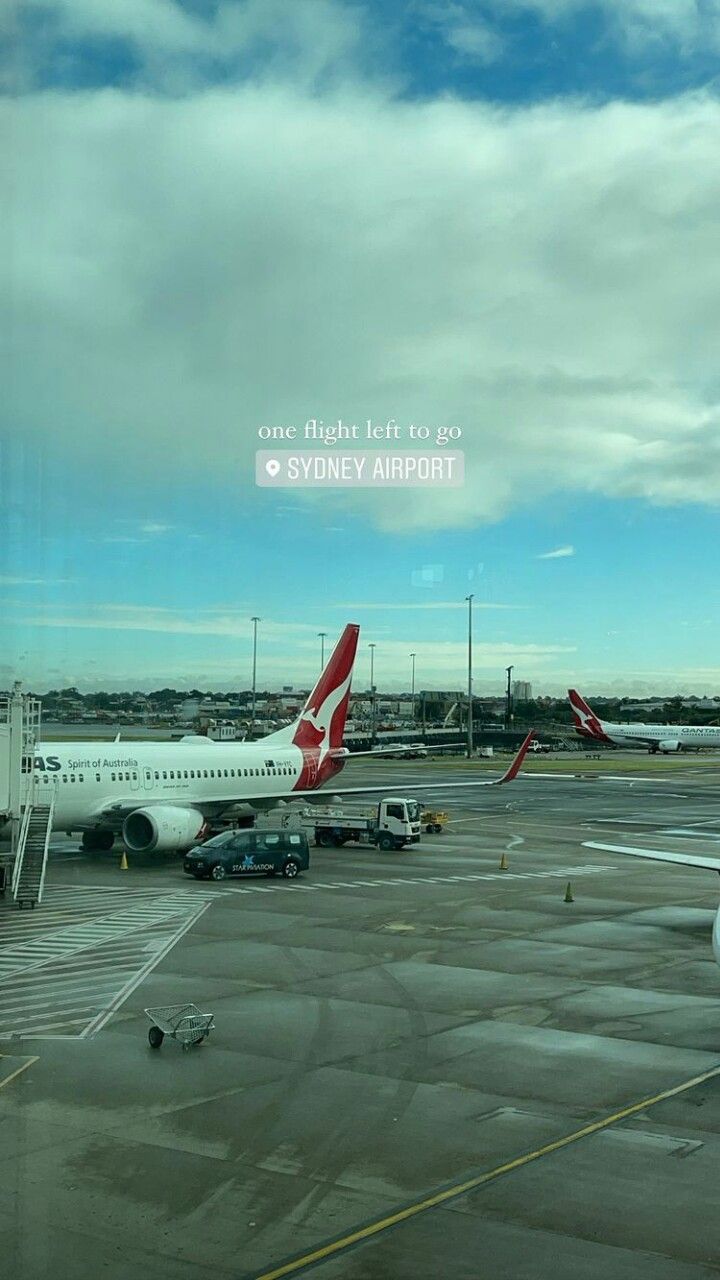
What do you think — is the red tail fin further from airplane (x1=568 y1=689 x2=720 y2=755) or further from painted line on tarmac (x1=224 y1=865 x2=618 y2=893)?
airplane (x1=568 y1=689 x2=720 y2=755)

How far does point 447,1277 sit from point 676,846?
147 ft

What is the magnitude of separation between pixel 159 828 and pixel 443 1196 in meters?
33.6

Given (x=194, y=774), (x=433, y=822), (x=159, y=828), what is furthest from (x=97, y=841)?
(x=433, y=822)

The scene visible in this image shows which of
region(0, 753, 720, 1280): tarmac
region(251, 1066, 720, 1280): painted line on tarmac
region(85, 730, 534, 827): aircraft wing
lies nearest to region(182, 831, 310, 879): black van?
region(0, 753, 720, 1280): tarmac

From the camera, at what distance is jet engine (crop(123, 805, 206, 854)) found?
46719 millimetres

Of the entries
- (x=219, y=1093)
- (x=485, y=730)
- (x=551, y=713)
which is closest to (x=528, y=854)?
(x=219, y=1093)

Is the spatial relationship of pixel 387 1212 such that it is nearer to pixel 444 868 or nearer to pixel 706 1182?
pixel 706 1182

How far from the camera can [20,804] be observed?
38.6 m

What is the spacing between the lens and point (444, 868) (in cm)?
4809

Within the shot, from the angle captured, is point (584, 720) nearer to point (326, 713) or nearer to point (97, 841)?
point (326, 713)

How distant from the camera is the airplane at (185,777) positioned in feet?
155

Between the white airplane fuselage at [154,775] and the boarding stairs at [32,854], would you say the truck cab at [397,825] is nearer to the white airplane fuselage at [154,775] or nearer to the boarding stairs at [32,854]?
the white airplane fuselage at [154,775]

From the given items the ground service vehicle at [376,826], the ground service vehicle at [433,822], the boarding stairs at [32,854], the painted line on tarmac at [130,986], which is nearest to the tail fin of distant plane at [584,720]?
the ground service vehicle at [433,822]

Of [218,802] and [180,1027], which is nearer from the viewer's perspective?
[180,1027]
